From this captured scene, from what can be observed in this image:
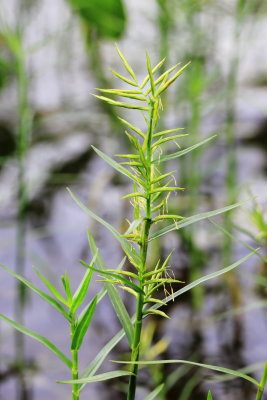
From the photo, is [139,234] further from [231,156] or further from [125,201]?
[125,201]

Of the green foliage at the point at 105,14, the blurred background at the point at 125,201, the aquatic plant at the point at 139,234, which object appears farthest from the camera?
the green foliage at the point at 105,14

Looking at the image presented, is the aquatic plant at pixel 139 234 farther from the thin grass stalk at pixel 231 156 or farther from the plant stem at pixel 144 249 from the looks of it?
the thin grass stalk at pixel 231 156

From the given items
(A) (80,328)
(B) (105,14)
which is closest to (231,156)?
(B) (105,14)

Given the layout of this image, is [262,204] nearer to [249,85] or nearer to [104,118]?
[104,118]

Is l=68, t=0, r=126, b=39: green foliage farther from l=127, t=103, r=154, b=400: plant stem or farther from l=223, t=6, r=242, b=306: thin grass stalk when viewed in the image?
l=127, t=103, r=154, b=400: plant stem

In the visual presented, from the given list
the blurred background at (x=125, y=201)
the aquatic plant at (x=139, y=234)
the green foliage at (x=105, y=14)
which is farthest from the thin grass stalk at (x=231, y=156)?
the aquatic plant at (x=139, y=234)

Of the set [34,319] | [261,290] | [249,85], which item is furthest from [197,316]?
[249,85]

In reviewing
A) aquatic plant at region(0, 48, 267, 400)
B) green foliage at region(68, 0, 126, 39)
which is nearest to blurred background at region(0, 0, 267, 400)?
green foliage at region(68, 0, 126, 39)

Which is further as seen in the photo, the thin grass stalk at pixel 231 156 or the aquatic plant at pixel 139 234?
the thin grass stalk at pixel 231 156
